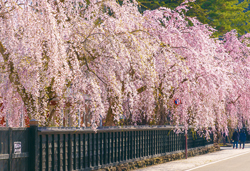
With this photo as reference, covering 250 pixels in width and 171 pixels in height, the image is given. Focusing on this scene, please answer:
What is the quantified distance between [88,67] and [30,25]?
2.31 m

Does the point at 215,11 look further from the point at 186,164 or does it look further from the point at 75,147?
the point at 75,147

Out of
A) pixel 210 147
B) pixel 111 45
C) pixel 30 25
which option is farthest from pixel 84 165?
pixel 210 147

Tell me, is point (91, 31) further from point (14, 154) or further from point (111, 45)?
point (14, 154)

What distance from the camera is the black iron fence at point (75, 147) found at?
855 centimetres

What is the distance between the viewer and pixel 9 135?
27.2ft

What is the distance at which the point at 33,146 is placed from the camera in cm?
902

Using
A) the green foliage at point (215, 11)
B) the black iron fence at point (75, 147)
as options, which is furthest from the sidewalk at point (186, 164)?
the green foliage at point (215, 11)

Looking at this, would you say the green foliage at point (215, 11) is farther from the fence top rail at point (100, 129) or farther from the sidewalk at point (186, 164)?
the fence top rail at point (100, 129)

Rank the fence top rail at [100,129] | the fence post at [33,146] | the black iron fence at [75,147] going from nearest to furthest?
the black iron fence at [75,147] < the fence post at [33,146] < the fence top rail at [100,129]

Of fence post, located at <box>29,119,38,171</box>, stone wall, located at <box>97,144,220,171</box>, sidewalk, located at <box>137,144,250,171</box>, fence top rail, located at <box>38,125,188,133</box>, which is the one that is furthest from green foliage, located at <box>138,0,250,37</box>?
fence post, located at <box>29,119,38,171</box>

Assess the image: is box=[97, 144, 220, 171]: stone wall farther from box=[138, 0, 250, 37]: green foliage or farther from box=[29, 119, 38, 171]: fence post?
box=[138, 0, 250, 37]: green foliage

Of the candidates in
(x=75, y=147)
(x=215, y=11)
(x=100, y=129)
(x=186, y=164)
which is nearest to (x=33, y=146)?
(x=75, y=147)

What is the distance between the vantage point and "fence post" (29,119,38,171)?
8930mm

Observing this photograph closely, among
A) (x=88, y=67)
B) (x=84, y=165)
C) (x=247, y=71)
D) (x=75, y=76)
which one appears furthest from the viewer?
(x=247, y=71)
